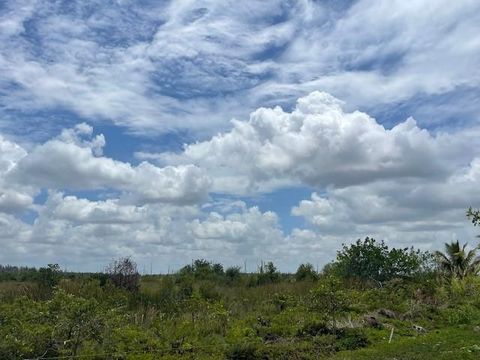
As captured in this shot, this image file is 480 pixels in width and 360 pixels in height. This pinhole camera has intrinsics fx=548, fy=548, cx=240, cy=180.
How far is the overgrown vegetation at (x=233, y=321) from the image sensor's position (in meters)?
13.6

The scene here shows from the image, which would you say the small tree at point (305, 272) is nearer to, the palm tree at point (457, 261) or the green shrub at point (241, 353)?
the palm tree at point (457, 261)

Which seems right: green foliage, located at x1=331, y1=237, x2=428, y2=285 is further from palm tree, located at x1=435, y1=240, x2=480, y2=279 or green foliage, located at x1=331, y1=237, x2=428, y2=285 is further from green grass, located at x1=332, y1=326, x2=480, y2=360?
green grass, located at x1=332, y1=326, x2=480, y2=360

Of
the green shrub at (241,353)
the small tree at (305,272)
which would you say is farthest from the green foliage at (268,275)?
the green shrub at (241,353)

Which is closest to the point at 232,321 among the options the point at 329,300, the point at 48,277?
the point at 329,300

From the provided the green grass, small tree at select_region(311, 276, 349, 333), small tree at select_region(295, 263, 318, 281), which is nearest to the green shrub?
the green grass

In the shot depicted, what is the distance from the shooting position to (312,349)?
16.5 m

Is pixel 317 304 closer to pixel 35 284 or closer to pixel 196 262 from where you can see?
pixel 35 284

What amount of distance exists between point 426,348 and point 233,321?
6628 millimetres

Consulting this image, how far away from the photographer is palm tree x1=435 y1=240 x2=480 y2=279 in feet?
130

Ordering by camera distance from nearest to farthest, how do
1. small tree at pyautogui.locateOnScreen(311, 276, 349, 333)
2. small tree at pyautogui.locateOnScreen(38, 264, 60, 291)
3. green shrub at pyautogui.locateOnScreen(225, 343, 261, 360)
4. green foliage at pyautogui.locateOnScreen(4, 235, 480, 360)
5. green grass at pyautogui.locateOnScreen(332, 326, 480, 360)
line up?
green foliage at pyautogui.locateOnScreen(4, 235, 480, 360) < green shrub at pyautogui.locateOnScreen(225, 343, 261, 360) < green grass at pyautogui.locateOnScreen(332, 326, 480, 360) < small tree at pyautogui.locateOnScreen(311, 276, 349, 333) < small tree at pyautogui.locateOnScreen(38, 264, 60, 291)

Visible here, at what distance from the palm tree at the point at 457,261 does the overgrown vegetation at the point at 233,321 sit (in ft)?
25.5

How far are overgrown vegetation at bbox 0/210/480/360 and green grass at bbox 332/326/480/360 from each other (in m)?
0.03

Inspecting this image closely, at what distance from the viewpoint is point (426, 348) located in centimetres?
1691

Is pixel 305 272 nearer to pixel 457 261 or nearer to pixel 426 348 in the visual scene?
pixel 457 261
